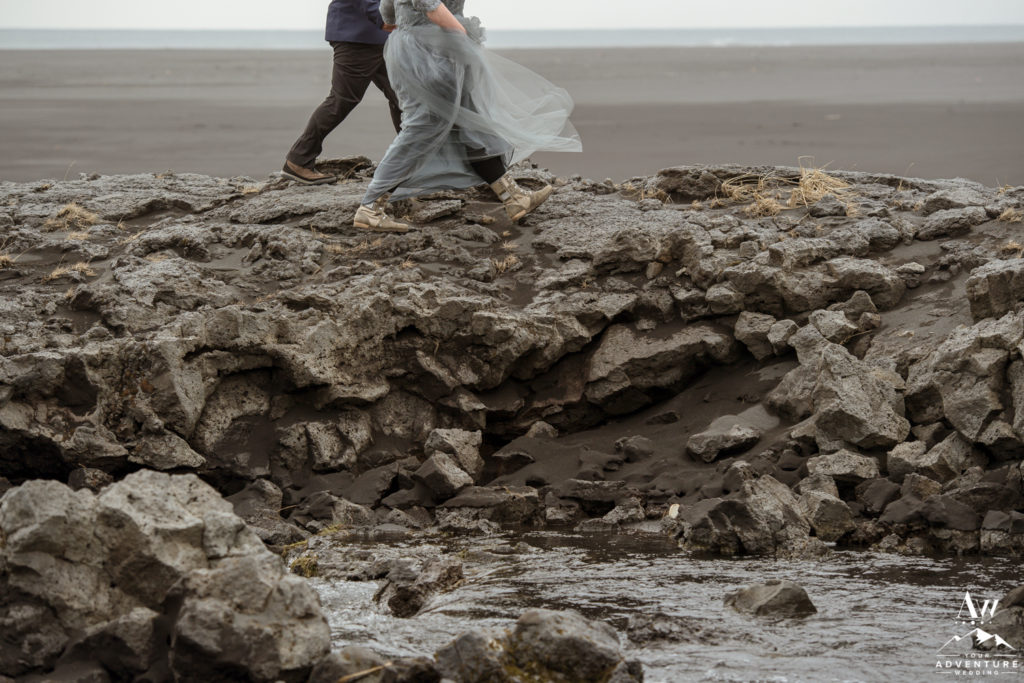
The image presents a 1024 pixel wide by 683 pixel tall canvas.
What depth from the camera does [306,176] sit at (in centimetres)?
950

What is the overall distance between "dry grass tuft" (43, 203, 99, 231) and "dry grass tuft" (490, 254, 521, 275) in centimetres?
312

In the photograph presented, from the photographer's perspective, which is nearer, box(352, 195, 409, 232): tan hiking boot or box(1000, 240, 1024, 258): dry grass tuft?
box(1000, 240, 1024, 258): dry grass tuft

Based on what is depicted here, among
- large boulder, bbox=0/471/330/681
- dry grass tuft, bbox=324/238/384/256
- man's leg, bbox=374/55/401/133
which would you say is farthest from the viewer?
man's leg, bbox=374/55/401/133

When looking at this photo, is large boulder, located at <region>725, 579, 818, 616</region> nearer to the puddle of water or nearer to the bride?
the puddle of water

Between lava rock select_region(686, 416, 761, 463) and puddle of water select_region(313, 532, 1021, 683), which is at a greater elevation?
lava rock select_region(686, 416, 761, 463)

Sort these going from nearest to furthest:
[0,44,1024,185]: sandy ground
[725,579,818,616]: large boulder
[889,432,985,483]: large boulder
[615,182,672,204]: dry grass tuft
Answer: [725,579,818,616]: large boulder < [889,432,985,483]: large boulder < [615,182,672,204]: dry grass tuft < [0,44,1024,185]: sandy ground

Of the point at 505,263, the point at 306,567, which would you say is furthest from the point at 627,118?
the point at 306,567

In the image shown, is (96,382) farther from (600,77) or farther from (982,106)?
(600,77)

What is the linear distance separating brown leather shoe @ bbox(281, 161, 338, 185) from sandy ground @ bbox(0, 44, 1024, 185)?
6.96 meters

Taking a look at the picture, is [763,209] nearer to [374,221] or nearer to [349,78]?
[374,221]

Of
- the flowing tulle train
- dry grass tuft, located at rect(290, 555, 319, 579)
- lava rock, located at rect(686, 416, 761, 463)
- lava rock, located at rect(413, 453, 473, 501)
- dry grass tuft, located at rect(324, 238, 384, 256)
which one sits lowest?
dry grass tuft, located at rect(290, 555, 319, 579)

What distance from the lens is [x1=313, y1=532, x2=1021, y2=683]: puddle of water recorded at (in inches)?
183

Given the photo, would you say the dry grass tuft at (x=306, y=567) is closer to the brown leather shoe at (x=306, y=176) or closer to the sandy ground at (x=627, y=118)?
the brown leather shoe at (x=306, y=176)

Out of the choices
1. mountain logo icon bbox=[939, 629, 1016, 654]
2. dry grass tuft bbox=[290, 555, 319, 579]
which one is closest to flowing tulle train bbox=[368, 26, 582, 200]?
dry grass tuft bbox=[290, 555, 319, 579]
